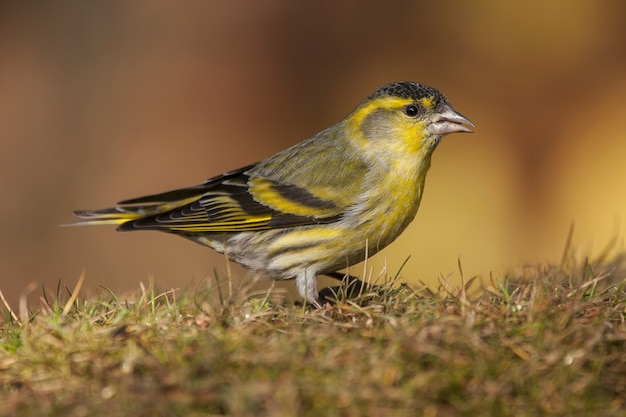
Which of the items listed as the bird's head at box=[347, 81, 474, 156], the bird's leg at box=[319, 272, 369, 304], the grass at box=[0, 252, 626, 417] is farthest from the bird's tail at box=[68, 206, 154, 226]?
the grass at box=[0, 252, 626, 417]

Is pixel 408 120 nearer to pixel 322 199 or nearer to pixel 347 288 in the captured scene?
pixel 322 199

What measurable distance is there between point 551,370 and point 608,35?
5.59 metres

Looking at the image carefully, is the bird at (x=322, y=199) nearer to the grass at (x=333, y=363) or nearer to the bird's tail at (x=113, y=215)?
the bird's tail at (x=113, y=215)

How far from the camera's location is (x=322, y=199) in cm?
456

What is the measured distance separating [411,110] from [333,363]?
245cm

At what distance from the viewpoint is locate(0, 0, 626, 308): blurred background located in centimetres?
739

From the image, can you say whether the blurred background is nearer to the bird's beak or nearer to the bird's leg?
the bird's beak

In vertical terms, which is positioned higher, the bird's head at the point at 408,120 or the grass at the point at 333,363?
the bird's head at the point at 408,120

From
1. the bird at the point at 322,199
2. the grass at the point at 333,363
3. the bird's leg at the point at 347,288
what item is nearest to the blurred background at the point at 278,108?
the bird at the point at 322,199

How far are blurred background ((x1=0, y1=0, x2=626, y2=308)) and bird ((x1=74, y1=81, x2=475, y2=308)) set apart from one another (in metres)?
2.42

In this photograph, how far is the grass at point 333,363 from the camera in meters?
2.32

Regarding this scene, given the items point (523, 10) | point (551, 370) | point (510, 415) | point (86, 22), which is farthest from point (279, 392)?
point (86, 22)

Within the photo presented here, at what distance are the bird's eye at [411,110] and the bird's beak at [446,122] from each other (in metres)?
0.11

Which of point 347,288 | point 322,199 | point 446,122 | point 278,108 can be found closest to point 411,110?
point 446,122
